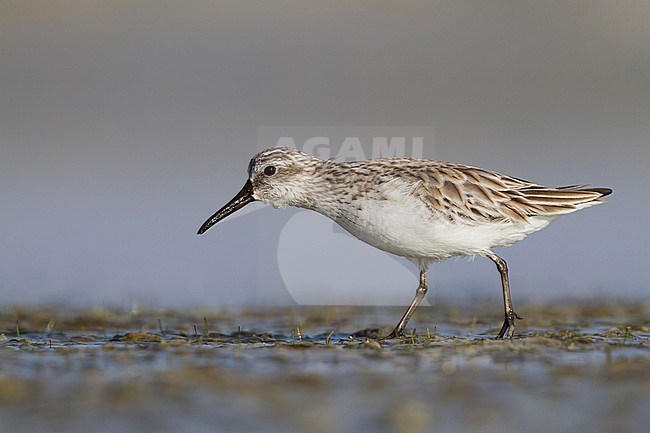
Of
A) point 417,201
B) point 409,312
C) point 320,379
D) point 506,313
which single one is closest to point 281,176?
point 417,201

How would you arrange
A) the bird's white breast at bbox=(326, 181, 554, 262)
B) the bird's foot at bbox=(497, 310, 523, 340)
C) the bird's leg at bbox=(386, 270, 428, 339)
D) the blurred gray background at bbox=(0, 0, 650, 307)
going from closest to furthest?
the bird's white breast at bbox=(326, 181, 554, 262) < the bird's foot at bbox=(497, 310, 523, 340) < the bird's leg at bbox=(386, 270, 428, 339) < the blurred gray background at bbox=(0, 0, 650, 307)

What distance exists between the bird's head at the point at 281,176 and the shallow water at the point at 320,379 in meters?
1.23

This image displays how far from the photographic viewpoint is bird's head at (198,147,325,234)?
10109mm

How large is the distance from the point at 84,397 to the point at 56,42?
17.7 m

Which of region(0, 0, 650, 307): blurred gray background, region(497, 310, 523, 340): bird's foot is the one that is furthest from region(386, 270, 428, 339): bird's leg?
region(0, 0, 650, 307): blurred gray background

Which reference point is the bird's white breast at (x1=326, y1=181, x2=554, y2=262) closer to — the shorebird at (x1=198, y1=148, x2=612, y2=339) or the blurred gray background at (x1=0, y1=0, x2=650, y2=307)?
the shorebird at (x1=198, y1=148, x2=612, y2=339)

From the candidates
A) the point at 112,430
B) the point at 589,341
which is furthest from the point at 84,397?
the point at 589,341

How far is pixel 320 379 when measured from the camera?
7.45 m

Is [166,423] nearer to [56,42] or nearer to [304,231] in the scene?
[304,231]

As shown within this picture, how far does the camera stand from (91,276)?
1323 cm

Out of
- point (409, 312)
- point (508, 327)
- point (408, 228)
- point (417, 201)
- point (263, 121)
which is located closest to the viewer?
point (408, 228)

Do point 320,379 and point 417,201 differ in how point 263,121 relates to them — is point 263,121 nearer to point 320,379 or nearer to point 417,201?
point 417,201

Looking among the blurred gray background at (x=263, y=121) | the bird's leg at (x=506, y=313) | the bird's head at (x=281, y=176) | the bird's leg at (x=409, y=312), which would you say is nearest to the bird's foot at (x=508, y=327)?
the bird's leg at (x=506, y=313)

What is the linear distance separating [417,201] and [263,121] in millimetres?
11167
